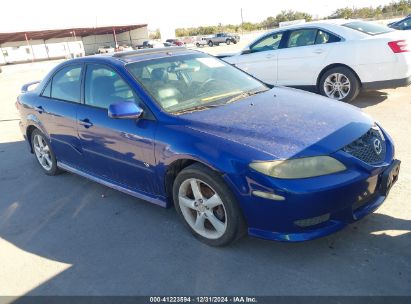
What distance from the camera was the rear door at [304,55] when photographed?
25.0 ft

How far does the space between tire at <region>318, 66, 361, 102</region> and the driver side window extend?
1.31 metres

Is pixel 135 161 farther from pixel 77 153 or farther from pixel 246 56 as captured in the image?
pixel 246 56

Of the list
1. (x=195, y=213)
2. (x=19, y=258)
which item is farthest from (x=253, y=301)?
(x=19, y=258)

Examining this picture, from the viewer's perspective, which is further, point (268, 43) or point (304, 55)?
point (268, 43)

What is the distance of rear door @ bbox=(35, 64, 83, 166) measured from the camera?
457cm

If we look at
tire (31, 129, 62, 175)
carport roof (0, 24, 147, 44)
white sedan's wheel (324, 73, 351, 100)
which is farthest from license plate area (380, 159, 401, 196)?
carport roof (0, 24, 147, 44)

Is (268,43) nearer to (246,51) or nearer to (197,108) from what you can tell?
(246,51)

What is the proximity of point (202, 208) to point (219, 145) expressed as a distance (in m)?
0.62

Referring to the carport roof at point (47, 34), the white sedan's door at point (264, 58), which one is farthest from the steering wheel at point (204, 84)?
the carport roof at point (47, 34)

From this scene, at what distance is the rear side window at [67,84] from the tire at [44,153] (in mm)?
677

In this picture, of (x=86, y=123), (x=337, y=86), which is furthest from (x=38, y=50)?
(x=86, y=123)

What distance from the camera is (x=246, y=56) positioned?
28.9 ft

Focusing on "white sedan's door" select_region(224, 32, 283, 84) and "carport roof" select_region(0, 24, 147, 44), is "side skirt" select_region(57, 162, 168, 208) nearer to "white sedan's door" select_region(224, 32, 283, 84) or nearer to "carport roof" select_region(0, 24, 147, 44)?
"white sedan's door" select_region(224, 32, 283, 84)

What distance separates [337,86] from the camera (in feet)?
25.0
